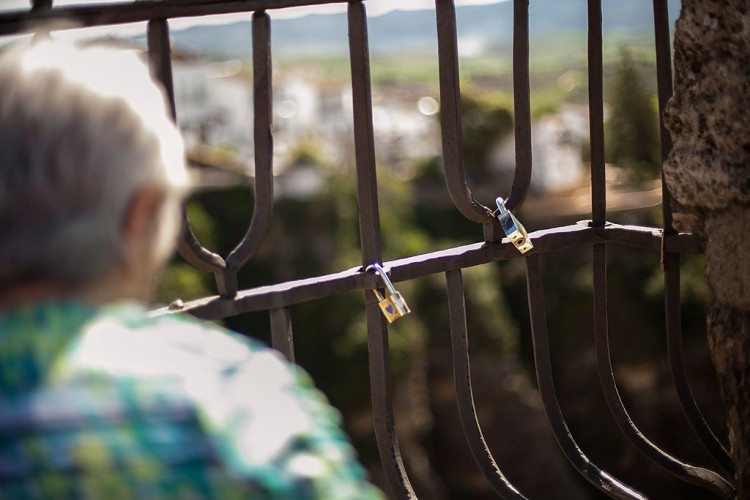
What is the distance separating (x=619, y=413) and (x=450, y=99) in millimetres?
816

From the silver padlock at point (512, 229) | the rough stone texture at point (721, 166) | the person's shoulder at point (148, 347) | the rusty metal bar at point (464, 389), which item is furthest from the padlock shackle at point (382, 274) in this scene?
the person's shoulder at point (148, 347)

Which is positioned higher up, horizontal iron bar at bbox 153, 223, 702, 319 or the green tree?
horizontal iron bar at bbox 153, 223, 702, 319

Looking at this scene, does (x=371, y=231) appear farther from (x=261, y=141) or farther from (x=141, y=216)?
(x=141, y=216)

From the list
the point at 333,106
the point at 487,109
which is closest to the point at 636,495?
the point at 487,109

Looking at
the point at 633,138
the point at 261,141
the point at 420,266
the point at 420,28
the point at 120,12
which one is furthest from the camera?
the point at 420,28

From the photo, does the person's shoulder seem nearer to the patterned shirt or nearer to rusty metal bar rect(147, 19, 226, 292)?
the patterned shirt

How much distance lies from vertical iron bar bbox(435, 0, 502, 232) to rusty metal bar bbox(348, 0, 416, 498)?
15 centimetres

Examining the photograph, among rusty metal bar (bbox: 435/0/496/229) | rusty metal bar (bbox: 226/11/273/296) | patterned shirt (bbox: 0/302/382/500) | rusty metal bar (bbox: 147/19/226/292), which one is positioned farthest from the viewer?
rusty metal bar (bbox: 435/0/496/229)

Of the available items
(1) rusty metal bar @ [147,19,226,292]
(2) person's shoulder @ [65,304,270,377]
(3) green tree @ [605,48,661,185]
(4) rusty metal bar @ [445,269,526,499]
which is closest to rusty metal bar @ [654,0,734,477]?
(4) rusty metal bar @ [445,269,526,499]

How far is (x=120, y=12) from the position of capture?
64.6 inches

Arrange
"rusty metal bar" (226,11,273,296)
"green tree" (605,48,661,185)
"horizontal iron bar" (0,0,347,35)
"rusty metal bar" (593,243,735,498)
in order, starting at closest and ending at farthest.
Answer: "horizontal iron bar" (0,0,347,35) → "rusty metal bar" (226,11,273,296) → "rusty metal bar" (593,243,735,498) → "green tree" (605,48,661,185)

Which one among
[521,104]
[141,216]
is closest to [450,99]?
[521,104]

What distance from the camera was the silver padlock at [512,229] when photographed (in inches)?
78.2

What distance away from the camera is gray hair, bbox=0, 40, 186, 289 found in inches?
37.6
